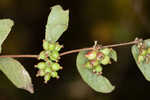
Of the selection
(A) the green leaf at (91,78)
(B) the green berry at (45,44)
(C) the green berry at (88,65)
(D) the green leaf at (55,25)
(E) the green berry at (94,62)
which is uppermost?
(D) the green leaf at (55,25)

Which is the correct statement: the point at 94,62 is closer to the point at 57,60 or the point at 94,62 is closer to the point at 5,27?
the point at 57,60

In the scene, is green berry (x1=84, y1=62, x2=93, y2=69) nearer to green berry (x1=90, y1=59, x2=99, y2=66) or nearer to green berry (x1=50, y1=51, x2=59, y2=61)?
green berry (x1=90, y1=59, x2=99, y2=66)

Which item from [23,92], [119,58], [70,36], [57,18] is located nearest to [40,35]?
[70,36]

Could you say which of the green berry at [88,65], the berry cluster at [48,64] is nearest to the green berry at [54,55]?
the berry cluster at [48,64]

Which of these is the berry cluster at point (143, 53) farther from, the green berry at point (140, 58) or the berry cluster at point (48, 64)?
the berry cluster at point (48, 64)

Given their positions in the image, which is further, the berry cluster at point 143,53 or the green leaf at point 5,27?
the berry cluster at point 143,53

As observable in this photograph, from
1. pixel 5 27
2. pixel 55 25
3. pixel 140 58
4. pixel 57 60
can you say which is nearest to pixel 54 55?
pixel 57 60

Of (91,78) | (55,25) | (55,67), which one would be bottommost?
(91,78)

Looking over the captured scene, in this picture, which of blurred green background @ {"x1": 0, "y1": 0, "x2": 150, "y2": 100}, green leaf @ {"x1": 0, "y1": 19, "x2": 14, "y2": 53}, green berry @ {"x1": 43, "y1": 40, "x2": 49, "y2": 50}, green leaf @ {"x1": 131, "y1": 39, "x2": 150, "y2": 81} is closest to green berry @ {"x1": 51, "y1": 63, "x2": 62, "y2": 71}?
Answer: green berry @ {"x1": 43, "y1": 40, "x2": 49, "y2": 50}
